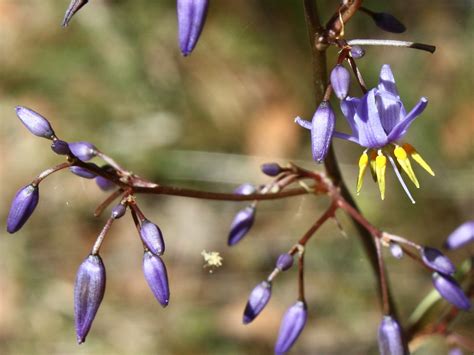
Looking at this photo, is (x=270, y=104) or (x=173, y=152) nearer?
(x=173, y=152)

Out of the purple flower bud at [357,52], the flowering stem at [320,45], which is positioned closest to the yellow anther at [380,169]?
the flowering stem at [320,45]

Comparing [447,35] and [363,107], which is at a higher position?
[363,107]

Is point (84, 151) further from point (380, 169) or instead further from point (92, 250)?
point (380, 169)

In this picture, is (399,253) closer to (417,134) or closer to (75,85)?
(417,134)

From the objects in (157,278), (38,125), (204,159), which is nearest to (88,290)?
(157,278)

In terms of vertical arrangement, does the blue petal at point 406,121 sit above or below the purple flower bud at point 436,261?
above

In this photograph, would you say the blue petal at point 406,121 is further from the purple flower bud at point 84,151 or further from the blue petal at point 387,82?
the purple flower bud at point 84,151

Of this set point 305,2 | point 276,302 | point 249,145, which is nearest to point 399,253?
point 305,2
